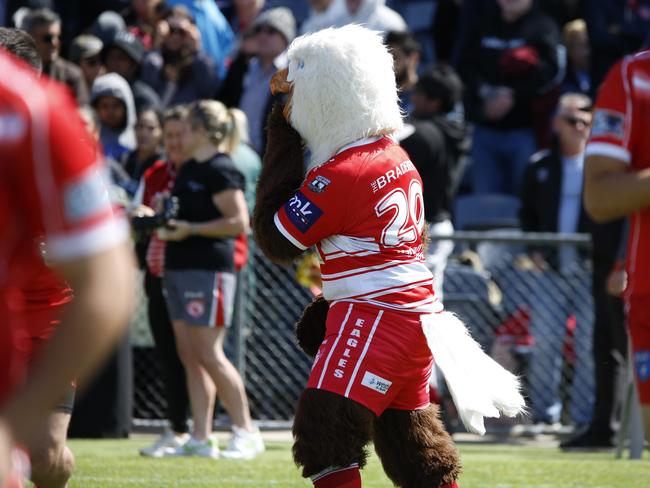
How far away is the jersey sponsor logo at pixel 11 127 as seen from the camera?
2.18m

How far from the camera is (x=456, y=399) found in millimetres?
4668

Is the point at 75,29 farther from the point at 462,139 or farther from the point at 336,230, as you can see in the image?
the point at 336,230

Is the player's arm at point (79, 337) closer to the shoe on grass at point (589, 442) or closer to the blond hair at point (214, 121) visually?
the blond hair at point (214, 121)

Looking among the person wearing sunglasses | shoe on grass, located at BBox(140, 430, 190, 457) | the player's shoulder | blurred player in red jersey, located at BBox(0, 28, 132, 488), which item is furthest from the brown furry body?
the person wearing sunglasses

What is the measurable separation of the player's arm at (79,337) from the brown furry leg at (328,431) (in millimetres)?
2363

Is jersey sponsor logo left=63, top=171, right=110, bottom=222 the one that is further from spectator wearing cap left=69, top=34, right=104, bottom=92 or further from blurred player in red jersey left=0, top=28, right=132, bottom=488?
spectator wearing cap left=69, top=34, right=104, bottom=92

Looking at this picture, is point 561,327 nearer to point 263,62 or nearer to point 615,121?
point 263,62

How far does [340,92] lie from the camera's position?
188 inches

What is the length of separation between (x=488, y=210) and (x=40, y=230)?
10.0 meters

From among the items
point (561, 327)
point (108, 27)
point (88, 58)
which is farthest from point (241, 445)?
point (108, 27)

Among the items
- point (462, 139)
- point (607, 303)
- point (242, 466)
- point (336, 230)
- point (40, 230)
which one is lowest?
point (242, 466)

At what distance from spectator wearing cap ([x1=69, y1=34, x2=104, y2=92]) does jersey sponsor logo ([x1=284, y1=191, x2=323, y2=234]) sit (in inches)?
328

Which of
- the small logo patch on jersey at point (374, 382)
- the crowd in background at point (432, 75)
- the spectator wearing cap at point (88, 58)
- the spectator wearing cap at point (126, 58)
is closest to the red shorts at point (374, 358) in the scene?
the small logo patch on jersey at point (374, 382)

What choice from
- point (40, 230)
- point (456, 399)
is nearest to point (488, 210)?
point (456, 399)
